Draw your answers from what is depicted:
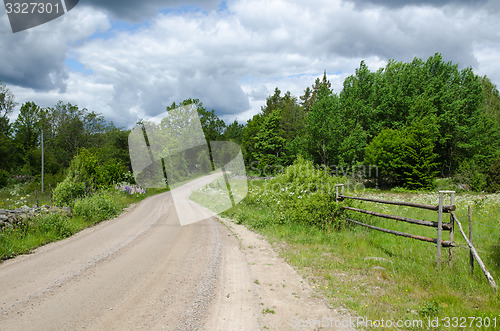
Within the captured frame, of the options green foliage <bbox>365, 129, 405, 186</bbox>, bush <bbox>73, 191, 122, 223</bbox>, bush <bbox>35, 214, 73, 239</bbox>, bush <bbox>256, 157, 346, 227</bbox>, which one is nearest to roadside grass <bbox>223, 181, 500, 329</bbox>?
bush <bbox>256, 157, 346, 227</bbox>

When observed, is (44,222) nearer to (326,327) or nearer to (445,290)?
(326,327)

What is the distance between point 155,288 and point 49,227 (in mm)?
8150

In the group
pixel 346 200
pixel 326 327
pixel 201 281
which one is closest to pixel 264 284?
pixel 201 281

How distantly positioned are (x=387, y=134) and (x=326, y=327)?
130 ft

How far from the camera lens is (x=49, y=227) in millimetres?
11078

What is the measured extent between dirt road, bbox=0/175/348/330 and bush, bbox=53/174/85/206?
26.9 feet

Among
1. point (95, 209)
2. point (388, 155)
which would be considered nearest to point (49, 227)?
point (95, 209)

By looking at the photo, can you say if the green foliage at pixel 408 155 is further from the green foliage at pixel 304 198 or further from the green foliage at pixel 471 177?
the green foliage at pixel 304 198

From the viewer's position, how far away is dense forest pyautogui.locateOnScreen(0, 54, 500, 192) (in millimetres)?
35188

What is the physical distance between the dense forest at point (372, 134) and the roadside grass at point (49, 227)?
47.8 ft

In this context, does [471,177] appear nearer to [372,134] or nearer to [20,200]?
[372,134]

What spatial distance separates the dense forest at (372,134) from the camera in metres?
35.2

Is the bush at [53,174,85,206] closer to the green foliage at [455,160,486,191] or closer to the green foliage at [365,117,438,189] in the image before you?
the green foliage at [365,117,438,189]

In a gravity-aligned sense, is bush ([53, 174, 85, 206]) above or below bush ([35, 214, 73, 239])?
above
